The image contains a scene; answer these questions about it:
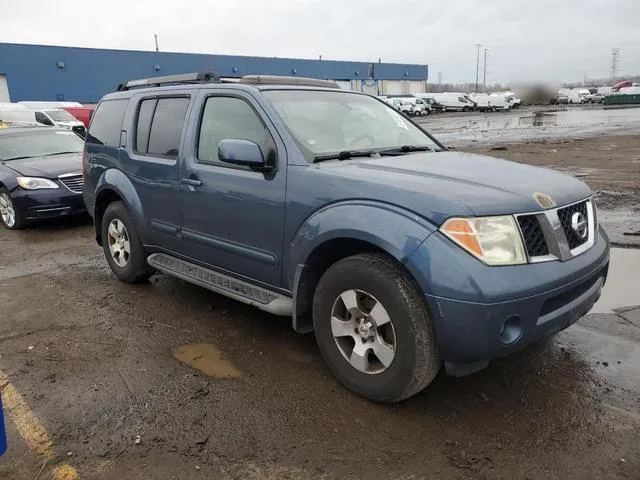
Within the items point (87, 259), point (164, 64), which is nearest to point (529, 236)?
point (87, 259)

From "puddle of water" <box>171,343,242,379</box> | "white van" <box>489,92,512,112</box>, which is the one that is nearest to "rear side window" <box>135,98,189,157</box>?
"puddle of water" <box>171,343,242,379</box>

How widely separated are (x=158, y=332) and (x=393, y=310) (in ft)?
7.52

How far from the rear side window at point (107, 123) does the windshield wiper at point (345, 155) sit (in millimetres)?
2592

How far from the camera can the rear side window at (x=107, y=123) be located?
5.41m

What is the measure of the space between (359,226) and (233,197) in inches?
48.3

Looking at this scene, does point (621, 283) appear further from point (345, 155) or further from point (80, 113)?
point (80, 113)

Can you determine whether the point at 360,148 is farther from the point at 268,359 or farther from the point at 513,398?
the point at 513,398

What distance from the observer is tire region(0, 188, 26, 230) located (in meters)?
8.30

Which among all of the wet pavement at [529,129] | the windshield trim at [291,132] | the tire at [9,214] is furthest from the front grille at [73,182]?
the wet pavement at [529,129]

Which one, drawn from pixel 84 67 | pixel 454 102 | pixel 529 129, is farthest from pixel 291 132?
pixel 454 102

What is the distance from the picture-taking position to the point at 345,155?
12.4ft

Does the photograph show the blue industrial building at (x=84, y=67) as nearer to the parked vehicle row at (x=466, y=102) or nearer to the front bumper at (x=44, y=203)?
the parked vehicle row at (x=466, y=102)

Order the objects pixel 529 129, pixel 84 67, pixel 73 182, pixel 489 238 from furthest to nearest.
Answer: pixel 84 67
pixel 529 129
pixel 73 182
pixel 489 238

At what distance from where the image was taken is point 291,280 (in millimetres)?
3662
